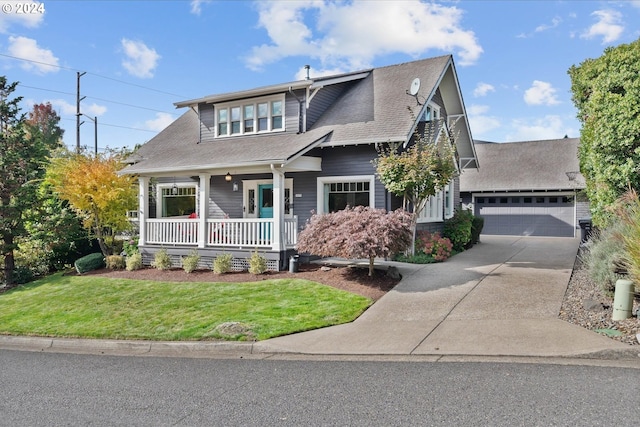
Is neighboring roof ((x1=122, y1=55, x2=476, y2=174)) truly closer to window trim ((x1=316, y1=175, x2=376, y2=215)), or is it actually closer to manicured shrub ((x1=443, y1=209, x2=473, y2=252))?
window trim ((x1=316, y1=175, x2=376, y2=215))

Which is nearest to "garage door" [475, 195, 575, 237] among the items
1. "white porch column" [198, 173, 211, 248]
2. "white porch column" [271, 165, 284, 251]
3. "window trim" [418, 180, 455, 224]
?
"window trim" [418, 180, 455, 224]

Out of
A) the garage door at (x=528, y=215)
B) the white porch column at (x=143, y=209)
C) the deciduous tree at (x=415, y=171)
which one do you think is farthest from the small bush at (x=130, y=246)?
the garage door at (x=528, y=215)

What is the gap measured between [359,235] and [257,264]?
142 inches

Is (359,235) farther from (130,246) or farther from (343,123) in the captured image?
(130,246)

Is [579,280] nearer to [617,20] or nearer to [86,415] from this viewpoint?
[617,20]

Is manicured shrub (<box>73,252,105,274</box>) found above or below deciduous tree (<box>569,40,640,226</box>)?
below

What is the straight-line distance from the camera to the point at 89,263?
14969 mm

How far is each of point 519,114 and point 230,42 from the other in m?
14.4

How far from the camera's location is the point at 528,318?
7.57m

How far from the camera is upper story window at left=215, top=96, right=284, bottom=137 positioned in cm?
1648

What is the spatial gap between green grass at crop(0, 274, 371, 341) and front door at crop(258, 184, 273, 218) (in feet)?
16.9

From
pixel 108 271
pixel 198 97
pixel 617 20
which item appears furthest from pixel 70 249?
pixel 617 20

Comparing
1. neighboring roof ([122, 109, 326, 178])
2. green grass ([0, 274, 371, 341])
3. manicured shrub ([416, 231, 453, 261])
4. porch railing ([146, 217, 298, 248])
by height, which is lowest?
green grass ([0, 274, 371, 341])

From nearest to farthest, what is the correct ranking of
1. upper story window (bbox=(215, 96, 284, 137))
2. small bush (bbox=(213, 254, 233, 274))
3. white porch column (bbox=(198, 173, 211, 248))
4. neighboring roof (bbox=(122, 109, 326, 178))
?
1. small bush (bbox=(213, 254, 233, 274))
2. neighboring roof (bbox=(122, 109, 326, 178))
3. white porch column (bbox=(198, 173, 211, 248))
4. upper story window (bbox=(215, 96, 284, 137))
